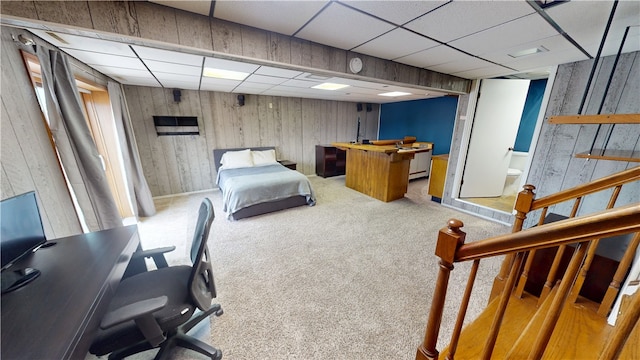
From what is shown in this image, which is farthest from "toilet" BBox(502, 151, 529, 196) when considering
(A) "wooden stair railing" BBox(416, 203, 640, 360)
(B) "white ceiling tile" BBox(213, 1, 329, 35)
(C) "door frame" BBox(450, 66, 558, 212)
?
(B) "white ceiling tile" BBox(213, 1, 329, 35)

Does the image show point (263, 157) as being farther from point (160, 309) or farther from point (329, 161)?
point (160, 309)

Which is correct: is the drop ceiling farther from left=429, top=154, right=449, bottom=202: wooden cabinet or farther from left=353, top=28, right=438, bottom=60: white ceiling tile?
left=429, top=154, right=449, bottom=202: wooden cabinet

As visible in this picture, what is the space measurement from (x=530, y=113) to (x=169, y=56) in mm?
5912

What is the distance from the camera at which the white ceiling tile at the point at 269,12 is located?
4.33ft

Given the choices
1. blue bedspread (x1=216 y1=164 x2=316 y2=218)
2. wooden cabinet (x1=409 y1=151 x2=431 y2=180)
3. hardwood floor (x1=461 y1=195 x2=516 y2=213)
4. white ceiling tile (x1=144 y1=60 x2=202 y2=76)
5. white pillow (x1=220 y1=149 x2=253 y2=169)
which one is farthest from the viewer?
wooden cabinet (x1=409 y1=151 x2=431 y2=180)

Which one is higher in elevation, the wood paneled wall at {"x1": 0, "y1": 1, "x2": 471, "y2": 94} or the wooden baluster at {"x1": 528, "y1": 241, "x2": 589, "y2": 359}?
the wood paneled wall at {"x1": 0, "y1": 1, "x2": 471, "y2": 94}

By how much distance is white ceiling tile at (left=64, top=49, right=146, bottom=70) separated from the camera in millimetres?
1968

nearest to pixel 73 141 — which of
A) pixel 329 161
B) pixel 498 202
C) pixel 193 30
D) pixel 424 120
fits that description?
pixel 193 30

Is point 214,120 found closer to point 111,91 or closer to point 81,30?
point 111,91

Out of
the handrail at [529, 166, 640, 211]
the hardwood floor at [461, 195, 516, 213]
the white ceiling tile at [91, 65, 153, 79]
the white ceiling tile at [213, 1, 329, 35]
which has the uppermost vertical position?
the white ceiling tile at [213, 1, 329, 35]

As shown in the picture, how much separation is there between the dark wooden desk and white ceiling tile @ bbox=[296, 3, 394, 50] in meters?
1.99

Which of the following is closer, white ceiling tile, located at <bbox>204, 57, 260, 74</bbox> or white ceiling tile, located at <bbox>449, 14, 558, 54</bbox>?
white ceiling tile, located at <bbox>449, 14, 558, 54</bbox>

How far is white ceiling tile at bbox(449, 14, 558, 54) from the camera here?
150 cm

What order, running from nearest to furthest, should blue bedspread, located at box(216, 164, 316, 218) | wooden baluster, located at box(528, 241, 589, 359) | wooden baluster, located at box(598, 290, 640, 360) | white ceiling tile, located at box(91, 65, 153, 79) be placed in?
wooden baluster, located at box(598, 290, 640, 360) < wooden baluster, located at box(528, 241, 589, 359) < white ceiling tile, located at box(91, 65, 153, 79) < blue bedspread, located at box(216, 164, 316, 218)
